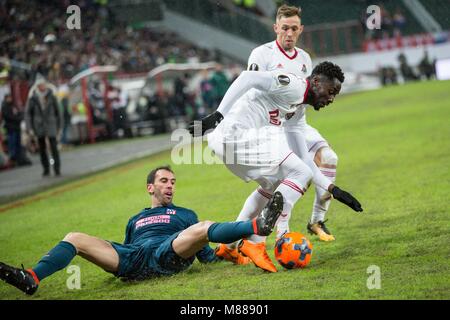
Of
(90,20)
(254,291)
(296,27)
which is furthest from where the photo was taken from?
(90,20)

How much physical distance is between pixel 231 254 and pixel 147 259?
0.90 m

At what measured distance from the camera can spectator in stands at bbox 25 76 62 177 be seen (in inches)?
712

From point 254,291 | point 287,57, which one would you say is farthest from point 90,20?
point 254,291

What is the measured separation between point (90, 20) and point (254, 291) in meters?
31.2

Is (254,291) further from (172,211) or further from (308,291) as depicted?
(172,211)

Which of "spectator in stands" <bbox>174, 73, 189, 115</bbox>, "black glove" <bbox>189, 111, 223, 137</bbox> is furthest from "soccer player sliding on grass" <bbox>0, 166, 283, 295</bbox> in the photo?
"spectator in stands" <bbox>174, 73, 189, 115</bbox>

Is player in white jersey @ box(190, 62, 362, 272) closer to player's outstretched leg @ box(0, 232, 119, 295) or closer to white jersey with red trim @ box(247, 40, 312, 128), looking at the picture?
white jersey with red trim @ box(247, 40, 312, 128)

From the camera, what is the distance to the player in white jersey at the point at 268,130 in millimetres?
7355

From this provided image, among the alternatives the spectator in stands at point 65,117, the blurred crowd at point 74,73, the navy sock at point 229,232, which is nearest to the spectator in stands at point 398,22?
the blurred crowd at point 74,73

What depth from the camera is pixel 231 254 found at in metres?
7.74

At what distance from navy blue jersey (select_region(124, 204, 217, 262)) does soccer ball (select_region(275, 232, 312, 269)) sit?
0.89 m

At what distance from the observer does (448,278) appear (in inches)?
248

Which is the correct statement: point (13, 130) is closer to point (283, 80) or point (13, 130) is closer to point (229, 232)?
point (283, 80)

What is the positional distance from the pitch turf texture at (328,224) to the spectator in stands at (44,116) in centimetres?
136
